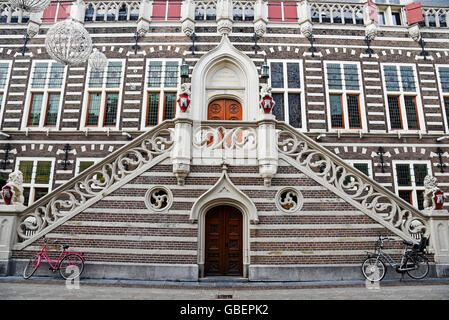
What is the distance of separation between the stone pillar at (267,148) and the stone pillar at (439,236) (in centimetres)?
484

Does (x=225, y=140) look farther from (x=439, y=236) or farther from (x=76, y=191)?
(x=439, y=236)

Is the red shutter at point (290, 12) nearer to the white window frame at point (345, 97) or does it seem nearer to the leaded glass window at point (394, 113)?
the white window frame at point (345, 97)

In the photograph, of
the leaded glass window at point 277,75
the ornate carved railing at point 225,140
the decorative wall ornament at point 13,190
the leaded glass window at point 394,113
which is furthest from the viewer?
the leaded glass window at point 277,75

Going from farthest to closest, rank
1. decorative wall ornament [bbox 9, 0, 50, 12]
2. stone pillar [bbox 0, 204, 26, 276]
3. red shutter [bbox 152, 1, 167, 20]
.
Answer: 1. red shutter [bbox 152, 1, 167, 20]
2. stone pillar [bbox 0, 204, 26, 276]
3. decorative wall ornament [bbox 9, 0, 50, 12]

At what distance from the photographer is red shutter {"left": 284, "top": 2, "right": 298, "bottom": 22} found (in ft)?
50.5

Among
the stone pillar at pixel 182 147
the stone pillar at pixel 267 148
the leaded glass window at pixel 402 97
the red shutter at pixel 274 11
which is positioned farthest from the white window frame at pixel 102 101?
the leaded glass window at pixel 402 97

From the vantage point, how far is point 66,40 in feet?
25.0

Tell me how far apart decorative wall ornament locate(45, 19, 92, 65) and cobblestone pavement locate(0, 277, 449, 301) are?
623 cm

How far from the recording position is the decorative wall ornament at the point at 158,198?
805 cm

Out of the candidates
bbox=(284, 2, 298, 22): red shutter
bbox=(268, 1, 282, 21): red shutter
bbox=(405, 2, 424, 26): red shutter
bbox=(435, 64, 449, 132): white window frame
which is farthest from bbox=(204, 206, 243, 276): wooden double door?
bbox=(405, 2, 424, 26): red shutter

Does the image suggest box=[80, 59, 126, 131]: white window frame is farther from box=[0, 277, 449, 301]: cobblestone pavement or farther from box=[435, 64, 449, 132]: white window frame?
box=[435, 64, 449, 132]: white window frame

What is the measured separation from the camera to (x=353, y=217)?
26.4ft

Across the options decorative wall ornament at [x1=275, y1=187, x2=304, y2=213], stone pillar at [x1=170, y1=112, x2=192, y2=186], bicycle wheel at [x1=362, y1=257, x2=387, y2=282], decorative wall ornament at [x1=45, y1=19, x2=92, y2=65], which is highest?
decorative wall ornament at [x1=45, y1=19, x2=92, y2=65]

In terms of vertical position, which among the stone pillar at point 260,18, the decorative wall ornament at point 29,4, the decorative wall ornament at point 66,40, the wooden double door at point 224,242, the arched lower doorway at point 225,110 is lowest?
the wooden double door at point 224,242
